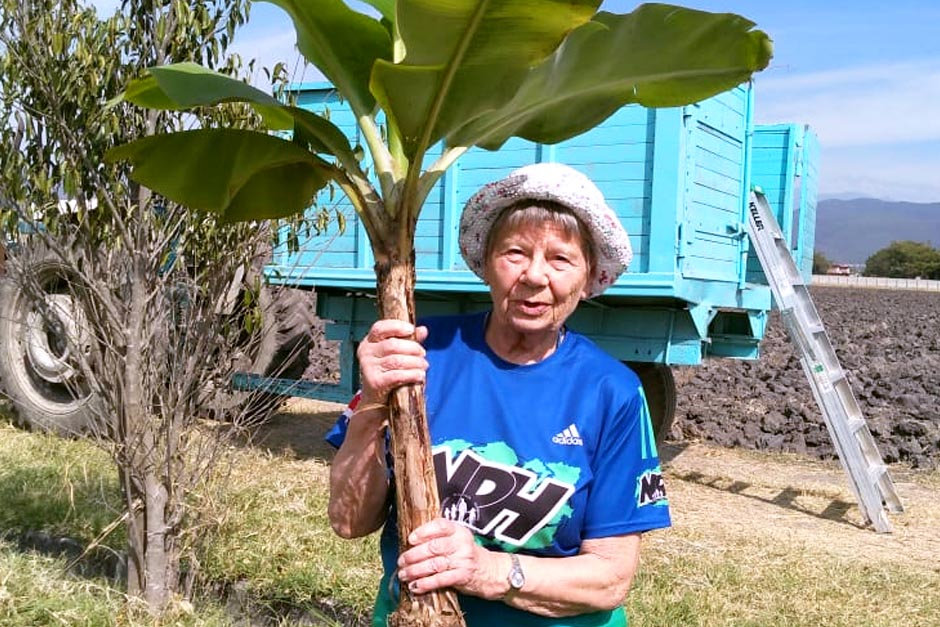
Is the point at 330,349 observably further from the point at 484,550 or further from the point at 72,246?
the point at 484,550

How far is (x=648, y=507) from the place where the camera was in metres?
1.90

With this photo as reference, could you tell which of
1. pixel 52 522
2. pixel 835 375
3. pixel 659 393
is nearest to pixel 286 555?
pixel 52 522

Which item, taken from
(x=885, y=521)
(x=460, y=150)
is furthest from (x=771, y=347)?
(x=460, y=150)

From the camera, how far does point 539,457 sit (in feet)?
6.09

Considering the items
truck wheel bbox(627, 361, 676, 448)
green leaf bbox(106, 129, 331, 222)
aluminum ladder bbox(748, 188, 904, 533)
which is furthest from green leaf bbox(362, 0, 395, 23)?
truck wheel bbox(627, 361, 676, 448)

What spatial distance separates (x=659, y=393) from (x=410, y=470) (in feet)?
18.4

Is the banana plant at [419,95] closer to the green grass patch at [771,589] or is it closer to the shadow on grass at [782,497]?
the green grass patch at [771,589]

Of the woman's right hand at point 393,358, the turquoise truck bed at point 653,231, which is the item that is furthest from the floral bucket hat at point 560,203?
the turquoise truck bed at point 653,231

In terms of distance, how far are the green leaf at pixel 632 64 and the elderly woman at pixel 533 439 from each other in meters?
0.14

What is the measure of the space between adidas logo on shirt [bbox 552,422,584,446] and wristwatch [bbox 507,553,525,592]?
0.76ft

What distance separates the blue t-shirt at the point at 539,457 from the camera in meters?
1.85

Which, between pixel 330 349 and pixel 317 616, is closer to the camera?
pixel 317 616

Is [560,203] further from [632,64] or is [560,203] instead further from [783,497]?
[783,497]

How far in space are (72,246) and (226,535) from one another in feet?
4.77
